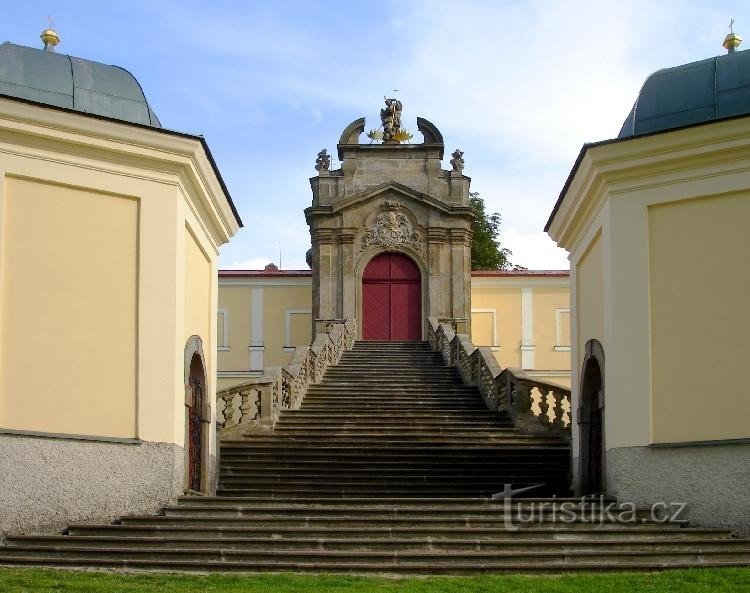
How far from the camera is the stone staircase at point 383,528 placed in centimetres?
1143

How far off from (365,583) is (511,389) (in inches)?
440

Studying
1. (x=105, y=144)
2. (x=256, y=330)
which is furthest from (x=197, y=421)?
(x=256, y=330)

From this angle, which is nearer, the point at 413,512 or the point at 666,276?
the point at 413,512

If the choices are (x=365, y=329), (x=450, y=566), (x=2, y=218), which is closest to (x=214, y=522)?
(x=450, y=566)

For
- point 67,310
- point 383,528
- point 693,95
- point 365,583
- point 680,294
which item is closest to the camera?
point 365,583

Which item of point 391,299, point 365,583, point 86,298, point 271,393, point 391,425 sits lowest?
point 365,583

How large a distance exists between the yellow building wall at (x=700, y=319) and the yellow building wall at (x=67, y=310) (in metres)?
6.12

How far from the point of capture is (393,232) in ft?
119

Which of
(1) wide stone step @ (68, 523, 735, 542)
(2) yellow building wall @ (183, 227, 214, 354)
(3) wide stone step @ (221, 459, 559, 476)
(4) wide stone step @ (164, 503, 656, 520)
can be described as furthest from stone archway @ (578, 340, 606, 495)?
(2) yellow building wall @ (183, 227, 214, 354)

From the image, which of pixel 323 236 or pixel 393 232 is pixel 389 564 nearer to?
pixel 323 236

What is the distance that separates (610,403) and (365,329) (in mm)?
22327

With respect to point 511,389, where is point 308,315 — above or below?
above

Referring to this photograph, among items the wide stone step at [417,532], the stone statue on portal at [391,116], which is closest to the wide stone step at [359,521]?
the wide stone step at [417,532]

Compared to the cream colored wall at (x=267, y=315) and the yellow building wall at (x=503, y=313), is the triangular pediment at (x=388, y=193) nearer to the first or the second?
the cream colored wall at (x=267, y=315)
